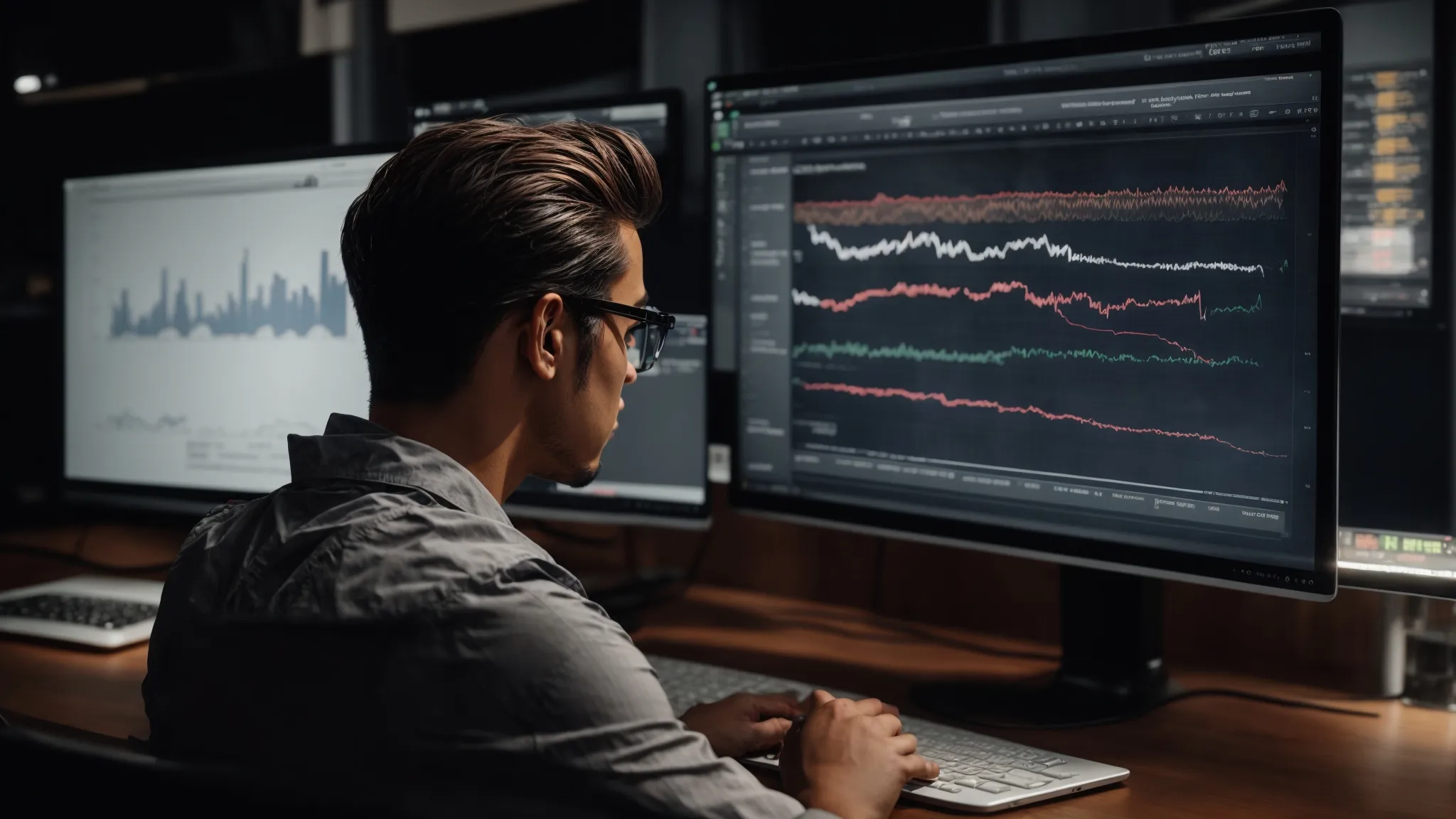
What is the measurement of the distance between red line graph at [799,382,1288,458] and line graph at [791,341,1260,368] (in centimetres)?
3

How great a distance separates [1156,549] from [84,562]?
144 cm

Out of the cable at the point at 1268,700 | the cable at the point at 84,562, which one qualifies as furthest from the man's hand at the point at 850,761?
the cable at the point at 84,562

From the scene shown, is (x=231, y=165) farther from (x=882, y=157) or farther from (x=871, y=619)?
(x=871, y=619)

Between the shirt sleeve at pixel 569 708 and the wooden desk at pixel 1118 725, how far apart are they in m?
0.25

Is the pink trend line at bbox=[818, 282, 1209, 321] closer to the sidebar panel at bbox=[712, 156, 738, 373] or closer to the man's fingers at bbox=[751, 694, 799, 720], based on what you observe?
the sidebar panel at bbox=[712, 156, 738, 373]

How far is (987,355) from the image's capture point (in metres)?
1.20

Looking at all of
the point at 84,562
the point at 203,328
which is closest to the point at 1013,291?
the point at 203,328

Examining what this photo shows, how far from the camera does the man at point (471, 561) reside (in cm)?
75

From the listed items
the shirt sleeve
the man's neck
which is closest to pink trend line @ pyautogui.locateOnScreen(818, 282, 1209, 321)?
the man's neck

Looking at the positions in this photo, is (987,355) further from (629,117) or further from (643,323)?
(629,117)

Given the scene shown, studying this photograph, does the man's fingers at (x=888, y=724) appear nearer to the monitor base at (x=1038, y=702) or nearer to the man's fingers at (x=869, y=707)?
the man's fingers at (x=869, y=707)

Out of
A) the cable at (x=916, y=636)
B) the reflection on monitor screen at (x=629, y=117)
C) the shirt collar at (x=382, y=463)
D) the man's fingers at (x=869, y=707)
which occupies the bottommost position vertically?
the cable at (x=916, y=636)

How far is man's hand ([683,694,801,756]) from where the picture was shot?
103cm

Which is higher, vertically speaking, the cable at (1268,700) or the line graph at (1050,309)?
the line graph at (1050,309)
